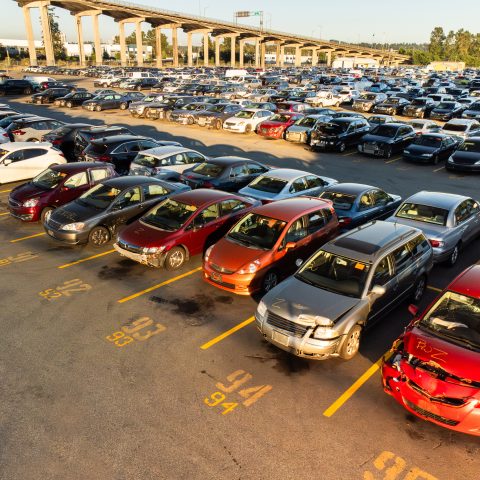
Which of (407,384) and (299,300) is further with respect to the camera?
(299,300)

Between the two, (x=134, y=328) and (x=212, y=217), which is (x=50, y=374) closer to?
(x=134, y=328)

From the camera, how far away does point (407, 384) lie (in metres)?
5.83

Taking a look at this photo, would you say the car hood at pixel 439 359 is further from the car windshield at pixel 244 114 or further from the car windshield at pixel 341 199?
the car windshield at pixel 244 114

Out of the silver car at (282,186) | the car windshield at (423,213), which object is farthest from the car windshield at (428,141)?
the car windshield at (423,213)

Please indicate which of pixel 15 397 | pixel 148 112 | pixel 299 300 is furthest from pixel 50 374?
pixel 148 112

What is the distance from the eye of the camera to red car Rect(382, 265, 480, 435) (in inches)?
213

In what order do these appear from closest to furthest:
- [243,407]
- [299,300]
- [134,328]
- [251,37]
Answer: [243,407]
[299,300]
[134,328]
[251,37]

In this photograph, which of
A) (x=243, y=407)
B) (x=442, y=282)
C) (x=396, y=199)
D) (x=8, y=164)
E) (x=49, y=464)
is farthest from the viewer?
(x=8, y=164)

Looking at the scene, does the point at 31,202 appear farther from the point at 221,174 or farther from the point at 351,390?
the point at 351,390

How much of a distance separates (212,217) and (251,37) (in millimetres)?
137218

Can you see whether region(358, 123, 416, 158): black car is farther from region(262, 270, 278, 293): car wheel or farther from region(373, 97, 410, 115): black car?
region(262, 270, 278, 293): car wheel

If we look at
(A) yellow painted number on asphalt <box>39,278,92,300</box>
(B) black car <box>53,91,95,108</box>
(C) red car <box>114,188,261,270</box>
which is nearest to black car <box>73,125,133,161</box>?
(C) red car <box>114,188,261,270</box>

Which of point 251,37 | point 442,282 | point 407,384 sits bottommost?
point 442,282

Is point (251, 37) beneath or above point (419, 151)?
above
